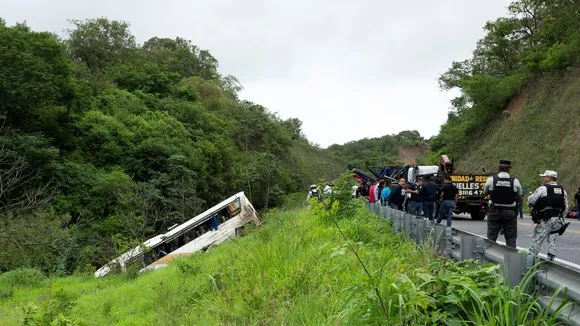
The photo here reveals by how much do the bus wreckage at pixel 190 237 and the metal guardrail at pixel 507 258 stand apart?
14160 millimetres

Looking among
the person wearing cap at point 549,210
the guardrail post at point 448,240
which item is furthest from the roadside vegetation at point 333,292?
the person wearing cap at point 549,210

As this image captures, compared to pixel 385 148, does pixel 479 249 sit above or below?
below

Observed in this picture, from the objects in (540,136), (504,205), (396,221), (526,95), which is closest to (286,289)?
(396,221)

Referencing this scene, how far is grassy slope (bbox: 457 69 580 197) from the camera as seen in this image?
2973 centimetres

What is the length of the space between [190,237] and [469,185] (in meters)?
12.2

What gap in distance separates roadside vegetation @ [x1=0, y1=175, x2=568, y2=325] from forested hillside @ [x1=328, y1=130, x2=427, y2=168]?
337 ft

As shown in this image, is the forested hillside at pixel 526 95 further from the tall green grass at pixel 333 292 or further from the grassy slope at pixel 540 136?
the tall green grass at pixel 333 292

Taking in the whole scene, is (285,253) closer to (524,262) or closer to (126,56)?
(524,262)

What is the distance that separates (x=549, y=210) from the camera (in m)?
8.58

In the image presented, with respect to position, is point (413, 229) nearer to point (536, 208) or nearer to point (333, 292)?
point (536, 208)

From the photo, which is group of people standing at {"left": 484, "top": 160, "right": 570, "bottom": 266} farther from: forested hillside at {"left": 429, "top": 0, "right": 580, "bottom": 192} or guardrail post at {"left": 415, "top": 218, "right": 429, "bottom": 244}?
forested hillside at {"left": 429, "top": 0, "right": 580, "bottom": 192}

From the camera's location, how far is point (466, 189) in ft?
71.1

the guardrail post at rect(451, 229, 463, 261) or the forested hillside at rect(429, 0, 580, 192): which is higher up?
the forested hillside at rect(429, 0, 580, 192)

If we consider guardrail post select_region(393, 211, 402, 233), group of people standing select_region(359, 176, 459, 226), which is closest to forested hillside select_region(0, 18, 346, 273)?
group of people standing select_region(359, 176, 459, 226)
